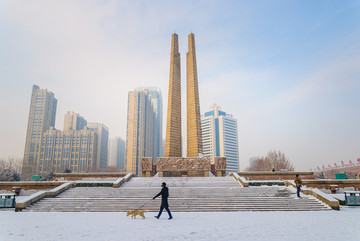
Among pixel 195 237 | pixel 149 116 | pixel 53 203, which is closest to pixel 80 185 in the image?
pixel 53 203

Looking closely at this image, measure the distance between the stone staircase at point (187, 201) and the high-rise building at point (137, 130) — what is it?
317 ft

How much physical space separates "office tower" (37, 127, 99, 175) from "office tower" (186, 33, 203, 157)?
75189 mm

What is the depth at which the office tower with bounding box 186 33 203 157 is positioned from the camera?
3094cm

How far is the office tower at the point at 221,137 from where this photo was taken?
453 feet

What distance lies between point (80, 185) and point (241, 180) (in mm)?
11347

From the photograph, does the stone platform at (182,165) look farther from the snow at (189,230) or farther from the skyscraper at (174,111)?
the snow at (189,230)

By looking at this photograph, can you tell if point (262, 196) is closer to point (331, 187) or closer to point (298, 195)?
point (298, 195)

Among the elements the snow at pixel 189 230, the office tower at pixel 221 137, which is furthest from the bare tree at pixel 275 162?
the office tower at pixel 221 137

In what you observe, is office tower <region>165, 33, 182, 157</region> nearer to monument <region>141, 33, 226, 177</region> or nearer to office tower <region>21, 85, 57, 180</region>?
monument <region>141, 33, 226, 177</region>

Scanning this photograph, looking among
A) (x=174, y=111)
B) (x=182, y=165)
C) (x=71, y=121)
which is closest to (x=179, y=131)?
(x=174, y=111)

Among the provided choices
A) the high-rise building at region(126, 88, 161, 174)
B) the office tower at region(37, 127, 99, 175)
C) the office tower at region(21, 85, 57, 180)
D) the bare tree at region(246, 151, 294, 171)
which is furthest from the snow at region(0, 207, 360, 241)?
the office tower at region(21, 85, 57, 180)

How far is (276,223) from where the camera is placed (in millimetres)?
8000

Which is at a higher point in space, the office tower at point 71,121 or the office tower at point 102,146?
the office tower at point 71,121

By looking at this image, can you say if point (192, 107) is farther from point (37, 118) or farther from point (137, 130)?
point (37, 118)
